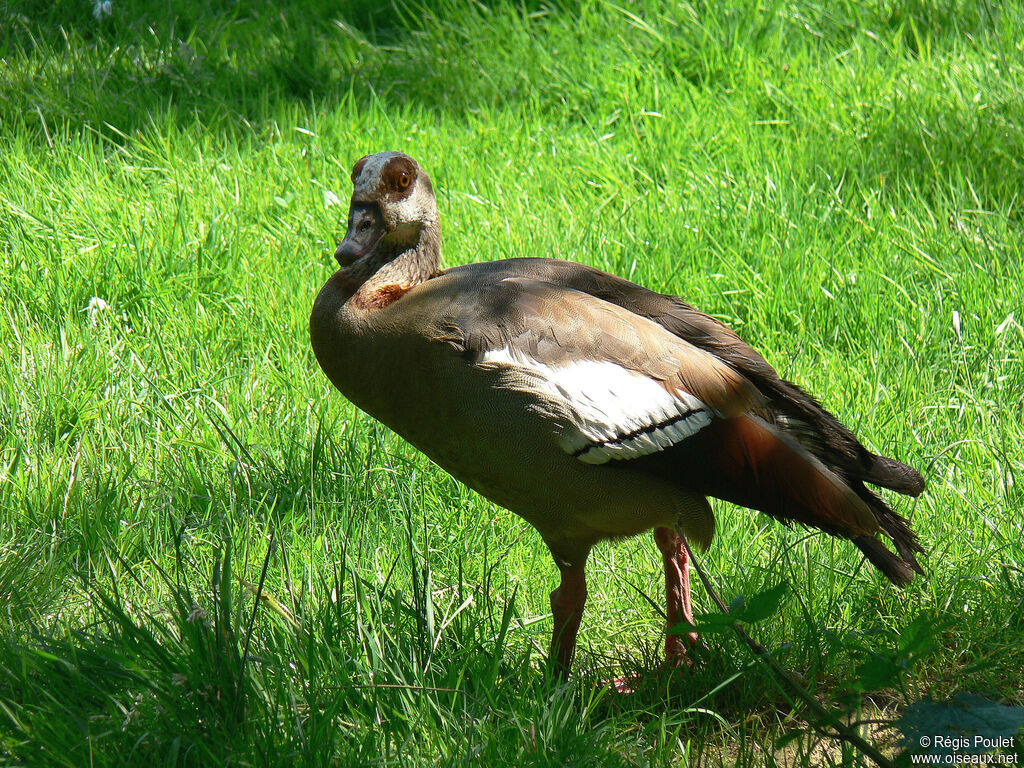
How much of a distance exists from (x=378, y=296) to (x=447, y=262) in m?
1.53

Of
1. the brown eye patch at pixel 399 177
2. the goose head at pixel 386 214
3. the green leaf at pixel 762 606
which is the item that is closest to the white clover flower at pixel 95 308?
the goose head at pixel 386 214

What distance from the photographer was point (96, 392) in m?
3.72

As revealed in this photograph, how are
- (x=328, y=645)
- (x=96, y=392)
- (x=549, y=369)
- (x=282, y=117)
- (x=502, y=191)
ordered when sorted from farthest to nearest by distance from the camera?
(x=282, y=117), (x=502, y=191), (x=96, y=392), (x=549, y=369), (x=328, y=645)

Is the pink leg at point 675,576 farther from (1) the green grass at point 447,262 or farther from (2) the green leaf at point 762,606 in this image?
(2) the green leaf at point 762,606

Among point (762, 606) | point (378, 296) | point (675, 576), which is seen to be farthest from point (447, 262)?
point (762, 606)

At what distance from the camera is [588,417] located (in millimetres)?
2725

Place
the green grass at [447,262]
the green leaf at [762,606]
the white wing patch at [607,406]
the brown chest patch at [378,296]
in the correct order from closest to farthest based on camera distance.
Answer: the green leaf at [762,606] → the green grass at [447,262] → the white wing patch at [607,406] → the brown chest patch at [378,296]

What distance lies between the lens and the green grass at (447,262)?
7.82 feet

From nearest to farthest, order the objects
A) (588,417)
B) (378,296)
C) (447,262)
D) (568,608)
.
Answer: (588,417)
(568,608)
(378,296)
(447,262)

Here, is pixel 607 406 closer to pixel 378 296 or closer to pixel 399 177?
pixel 378 296

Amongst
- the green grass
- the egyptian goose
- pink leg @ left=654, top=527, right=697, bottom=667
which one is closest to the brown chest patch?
the egyptian goose

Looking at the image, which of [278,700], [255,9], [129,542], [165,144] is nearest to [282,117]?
[165,144]

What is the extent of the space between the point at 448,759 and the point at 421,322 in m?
1.18

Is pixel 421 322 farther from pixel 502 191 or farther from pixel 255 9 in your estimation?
pixel 255 9
